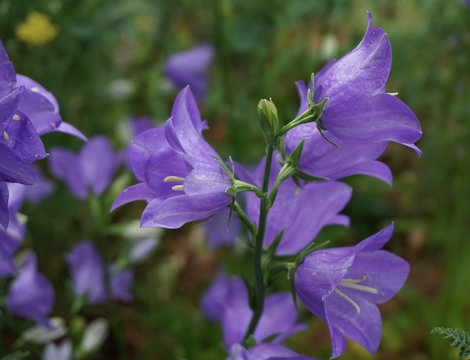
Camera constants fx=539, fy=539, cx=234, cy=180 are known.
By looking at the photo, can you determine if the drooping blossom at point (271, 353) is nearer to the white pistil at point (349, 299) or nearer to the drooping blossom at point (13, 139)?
the white pistil at point (349, 299)

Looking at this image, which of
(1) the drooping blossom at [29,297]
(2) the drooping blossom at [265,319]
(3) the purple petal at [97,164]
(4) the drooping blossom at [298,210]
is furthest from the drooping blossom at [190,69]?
(4) the drooping blossom at [298,210]

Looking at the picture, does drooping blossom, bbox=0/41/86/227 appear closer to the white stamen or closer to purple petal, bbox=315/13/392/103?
the white stamen

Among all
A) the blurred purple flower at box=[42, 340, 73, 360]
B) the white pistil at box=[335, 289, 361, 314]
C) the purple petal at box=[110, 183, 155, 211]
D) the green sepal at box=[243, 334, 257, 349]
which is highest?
the purple petal at box=[110, 183, 155, 211]

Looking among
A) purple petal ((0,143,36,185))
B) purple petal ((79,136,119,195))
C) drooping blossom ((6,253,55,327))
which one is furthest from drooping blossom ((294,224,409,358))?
purple petal ((79,136,119,195))

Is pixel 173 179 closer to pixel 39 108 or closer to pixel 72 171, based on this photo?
pixel 39 108

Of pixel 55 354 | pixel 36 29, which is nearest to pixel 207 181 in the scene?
pixel 55 354

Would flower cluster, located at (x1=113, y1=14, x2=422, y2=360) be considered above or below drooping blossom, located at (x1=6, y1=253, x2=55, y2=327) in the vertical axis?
above
